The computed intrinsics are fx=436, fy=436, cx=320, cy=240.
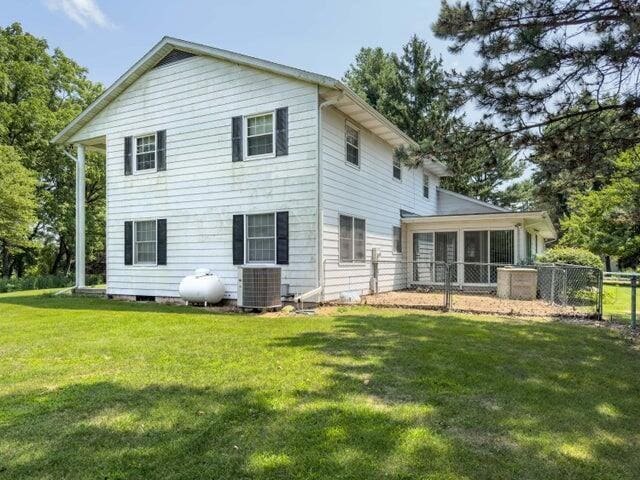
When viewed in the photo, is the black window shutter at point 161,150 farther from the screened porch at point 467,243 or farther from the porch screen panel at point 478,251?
the porch screen panel at point 478,251

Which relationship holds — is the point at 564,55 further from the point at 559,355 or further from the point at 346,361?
the point at 346,361

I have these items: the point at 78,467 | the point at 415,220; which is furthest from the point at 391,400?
the point at 415,220

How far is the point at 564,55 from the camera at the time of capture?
5570 mm

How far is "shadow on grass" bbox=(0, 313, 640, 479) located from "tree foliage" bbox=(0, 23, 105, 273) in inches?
924

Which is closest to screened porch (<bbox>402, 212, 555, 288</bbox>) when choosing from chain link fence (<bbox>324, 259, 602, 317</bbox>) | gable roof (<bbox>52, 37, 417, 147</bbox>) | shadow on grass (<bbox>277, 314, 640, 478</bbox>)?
chain link fence (<bbox>324, 259, 602, 317</bbox>)

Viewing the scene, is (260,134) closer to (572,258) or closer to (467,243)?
(467,243)

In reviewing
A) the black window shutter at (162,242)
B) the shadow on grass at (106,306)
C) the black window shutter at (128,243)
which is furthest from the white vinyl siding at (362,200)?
the black window shutter at (128,243)

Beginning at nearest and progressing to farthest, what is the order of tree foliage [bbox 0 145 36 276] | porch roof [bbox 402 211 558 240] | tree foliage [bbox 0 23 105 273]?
porch roof [bbox 402 211 558 240], tree foliage [bbox 0 145 36 276], tree foliage [bbox 0 23 105 273]

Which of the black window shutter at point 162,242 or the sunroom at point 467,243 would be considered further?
the sunroom at point 467,243

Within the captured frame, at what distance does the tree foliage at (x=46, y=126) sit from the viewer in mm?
24312

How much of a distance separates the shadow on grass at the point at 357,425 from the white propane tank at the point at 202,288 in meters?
5.86

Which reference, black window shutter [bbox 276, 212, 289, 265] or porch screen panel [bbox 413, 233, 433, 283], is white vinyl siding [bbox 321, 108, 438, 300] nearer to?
porch screen panel [bbox 413, 233, 433, 283]

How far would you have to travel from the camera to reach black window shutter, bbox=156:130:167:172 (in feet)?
39.4

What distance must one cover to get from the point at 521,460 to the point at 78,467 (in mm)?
2657
